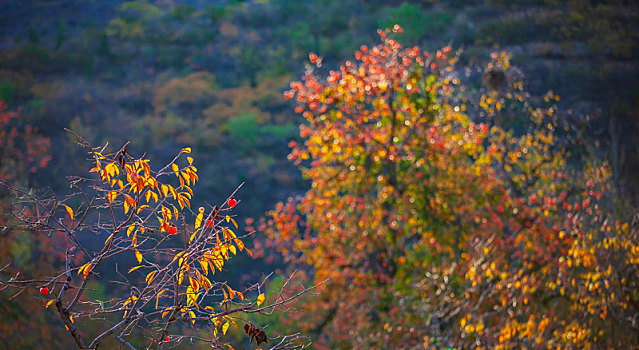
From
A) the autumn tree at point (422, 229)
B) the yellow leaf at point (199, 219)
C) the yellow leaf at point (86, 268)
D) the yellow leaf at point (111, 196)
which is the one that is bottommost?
the autumn tree at point (422, 229)

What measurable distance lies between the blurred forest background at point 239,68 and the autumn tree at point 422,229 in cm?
185

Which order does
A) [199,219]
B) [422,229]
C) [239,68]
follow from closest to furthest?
[199,219]
[422,229]
[239,68]

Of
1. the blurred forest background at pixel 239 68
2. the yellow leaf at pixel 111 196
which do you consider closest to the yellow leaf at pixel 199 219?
the yellow leaf at pixel 111 196

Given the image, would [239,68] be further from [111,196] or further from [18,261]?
[111,196]

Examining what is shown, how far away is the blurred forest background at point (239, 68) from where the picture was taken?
11617 mm

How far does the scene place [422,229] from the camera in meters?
6.84

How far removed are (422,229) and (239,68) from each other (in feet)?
44.0

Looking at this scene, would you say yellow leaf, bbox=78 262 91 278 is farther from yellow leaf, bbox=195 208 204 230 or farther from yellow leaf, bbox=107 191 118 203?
yellow leaf, bbox=195 208 204 230

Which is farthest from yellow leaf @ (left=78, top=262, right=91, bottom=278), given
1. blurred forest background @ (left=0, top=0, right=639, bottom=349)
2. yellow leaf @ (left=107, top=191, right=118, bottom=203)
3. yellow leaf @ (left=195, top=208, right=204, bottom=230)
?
blurred forest background @ (left=0, top=0, right=639, bottom=349)

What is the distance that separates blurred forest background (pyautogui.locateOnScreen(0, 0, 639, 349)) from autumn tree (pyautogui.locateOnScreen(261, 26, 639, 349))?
1854 millimetres

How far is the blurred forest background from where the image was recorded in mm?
11617

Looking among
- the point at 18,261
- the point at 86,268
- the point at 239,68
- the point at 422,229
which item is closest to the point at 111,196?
the point at 86,268

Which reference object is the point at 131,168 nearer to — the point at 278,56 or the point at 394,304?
the point at 394,304

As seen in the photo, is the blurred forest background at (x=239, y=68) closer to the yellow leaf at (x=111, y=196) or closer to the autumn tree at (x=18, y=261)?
the autumn tree at (x=18, y=261)
